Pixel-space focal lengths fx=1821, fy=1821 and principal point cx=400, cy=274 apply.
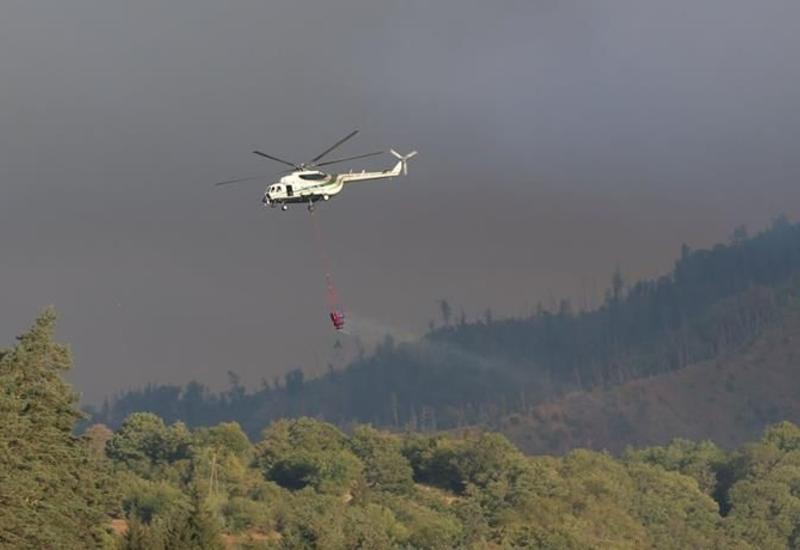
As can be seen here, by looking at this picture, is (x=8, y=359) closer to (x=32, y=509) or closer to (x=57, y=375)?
(x=57, y=375)

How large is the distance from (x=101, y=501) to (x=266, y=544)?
228 ft

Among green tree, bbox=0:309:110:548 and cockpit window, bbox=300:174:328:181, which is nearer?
green tree, bbox=0:309:110:548

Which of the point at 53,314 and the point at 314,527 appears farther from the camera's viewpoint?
the point at 314,527

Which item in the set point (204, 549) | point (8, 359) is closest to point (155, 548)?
point (204, 549)

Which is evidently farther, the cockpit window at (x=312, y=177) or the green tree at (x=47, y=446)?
the cockpit window at (x=312, y=177)

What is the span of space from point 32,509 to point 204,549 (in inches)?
394

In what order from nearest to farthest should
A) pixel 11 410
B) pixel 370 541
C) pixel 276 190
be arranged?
pixel 11 410
pixel 276 190
pixel 370 541

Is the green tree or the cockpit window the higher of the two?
the cockpit window

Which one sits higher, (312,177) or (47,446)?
(312,177)

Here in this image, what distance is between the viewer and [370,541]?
182m

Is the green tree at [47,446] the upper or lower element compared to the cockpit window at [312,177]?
lower

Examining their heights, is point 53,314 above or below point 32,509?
above

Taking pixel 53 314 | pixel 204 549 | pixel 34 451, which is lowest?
pixel 204 549

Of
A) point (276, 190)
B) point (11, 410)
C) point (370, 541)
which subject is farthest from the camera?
point (370, 541)
